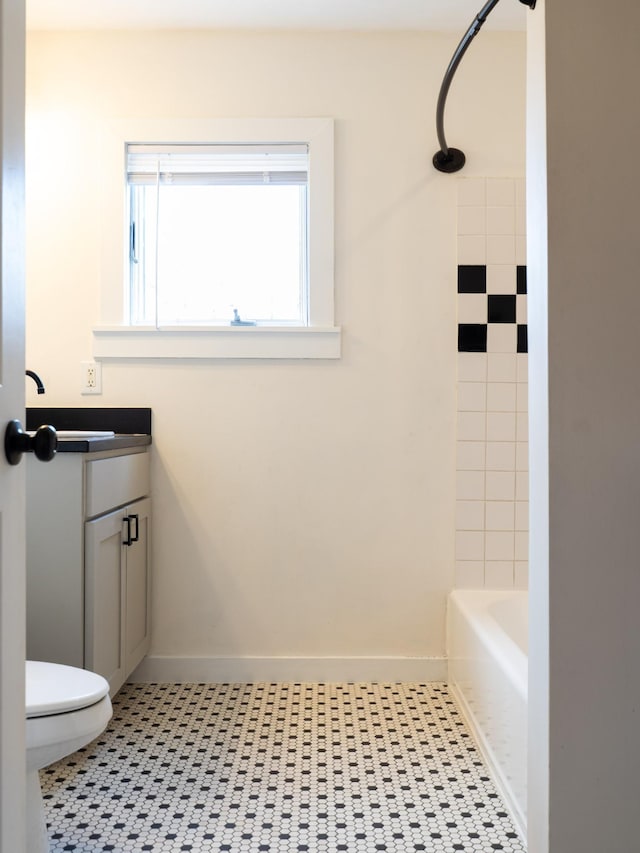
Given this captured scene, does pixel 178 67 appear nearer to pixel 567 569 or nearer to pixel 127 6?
pixel 127 6

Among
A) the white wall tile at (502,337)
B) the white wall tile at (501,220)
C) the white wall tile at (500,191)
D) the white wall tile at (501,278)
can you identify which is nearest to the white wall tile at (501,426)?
the white wall tile at (502,337)

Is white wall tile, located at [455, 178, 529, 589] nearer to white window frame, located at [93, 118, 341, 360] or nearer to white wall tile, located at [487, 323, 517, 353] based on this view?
white wall tile, located at [487, 323, 517, 353]

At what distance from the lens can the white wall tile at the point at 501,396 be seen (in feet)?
9.43

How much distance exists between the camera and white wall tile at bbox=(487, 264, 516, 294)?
287 centimetres

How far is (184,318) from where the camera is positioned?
9.84ft

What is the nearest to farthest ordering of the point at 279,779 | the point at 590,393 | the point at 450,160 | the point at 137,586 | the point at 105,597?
the point at 590,393 < the point at 279,779 < the point at 105,597 < the point at 137,586 < the point at 450,160

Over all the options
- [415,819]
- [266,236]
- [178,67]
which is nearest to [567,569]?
[415,819]

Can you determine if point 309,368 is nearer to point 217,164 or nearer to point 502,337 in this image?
point 502,337

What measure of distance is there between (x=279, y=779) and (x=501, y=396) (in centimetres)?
154

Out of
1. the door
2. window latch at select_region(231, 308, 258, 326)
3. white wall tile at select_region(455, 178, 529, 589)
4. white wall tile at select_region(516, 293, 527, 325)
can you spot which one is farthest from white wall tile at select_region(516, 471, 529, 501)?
the door

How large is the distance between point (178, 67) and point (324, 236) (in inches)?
32.7

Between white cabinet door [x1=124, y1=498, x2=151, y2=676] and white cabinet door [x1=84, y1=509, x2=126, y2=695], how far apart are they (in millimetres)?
72

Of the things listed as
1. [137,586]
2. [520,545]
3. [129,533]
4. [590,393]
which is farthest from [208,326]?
[590,393]

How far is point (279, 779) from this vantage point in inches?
82.9
